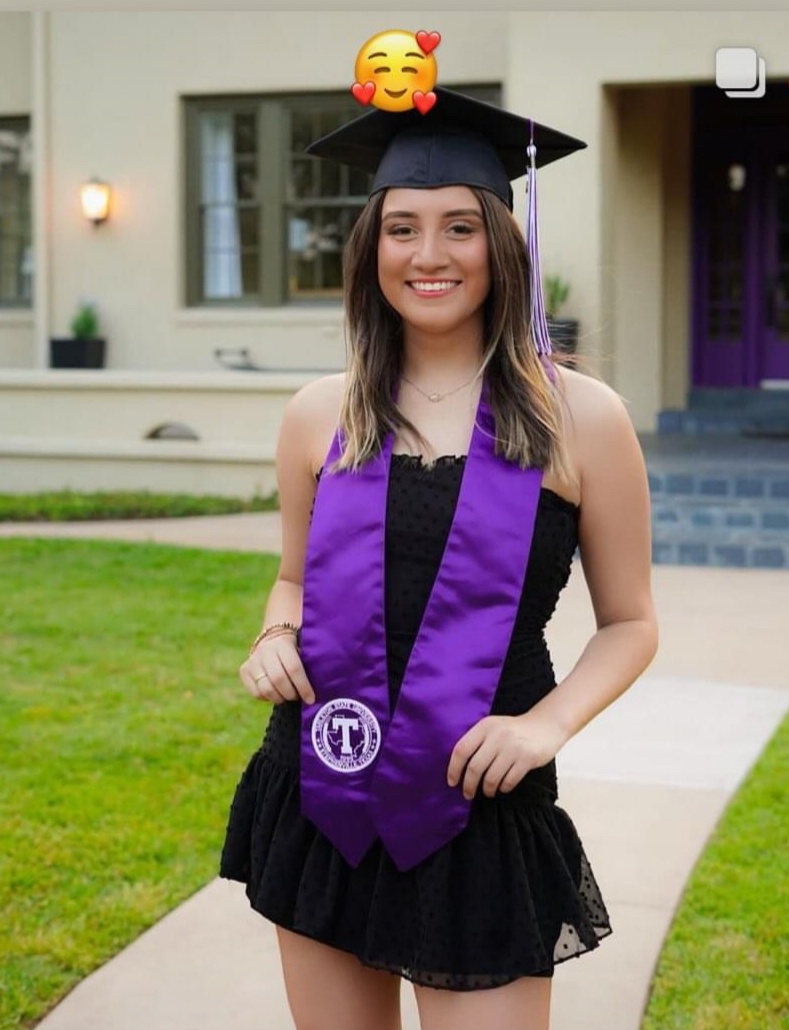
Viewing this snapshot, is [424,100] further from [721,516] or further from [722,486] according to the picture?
[722,486]

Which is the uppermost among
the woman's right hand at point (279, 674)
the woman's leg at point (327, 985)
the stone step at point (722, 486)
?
the woman's right hand at point (279, 674)

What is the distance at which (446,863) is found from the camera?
2119mm

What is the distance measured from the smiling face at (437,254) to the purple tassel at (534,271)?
0.28ft

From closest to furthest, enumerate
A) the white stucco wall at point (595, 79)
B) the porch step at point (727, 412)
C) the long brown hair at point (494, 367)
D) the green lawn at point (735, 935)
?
the long brown hair at point (494, 367) → the green lawn at point (735, 935) → the white stucco wall at point (595, 79) → the porch step at point (727, 412)

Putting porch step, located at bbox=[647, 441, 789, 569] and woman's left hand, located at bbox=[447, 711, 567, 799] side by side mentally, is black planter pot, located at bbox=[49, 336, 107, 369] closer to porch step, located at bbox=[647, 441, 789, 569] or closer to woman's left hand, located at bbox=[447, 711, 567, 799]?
porch step, located at bbox=[647, 441, 789, 569]

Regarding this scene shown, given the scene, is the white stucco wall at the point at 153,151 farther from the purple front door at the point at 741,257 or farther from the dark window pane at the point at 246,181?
the purple front door at the point at 741,257

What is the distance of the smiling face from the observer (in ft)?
7.12

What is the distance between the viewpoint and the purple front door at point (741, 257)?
1466cm

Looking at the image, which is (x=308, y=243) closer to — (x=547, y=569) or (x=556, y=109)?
(x=556, y=109)

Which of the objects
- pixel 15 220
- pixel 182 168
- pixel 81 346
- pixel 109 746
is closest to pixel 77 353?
pixel 81 346

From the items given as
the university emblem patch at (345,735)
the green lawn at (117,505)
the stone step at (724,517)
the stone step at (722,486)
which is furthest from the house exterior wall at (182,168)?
the university emblem patch at (345,735)

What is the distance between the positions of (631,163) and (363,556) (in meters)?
12.9

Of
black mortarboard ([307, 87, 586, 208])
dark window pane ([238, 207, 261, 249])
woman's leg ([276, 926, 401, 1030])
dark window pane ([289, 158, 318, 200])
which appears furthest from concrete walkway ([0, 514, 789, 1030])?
dark window pane ([238, 207, 261, 249])

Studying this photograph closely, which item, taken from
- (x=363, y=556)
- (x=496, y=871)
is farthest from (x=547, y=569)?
(x=496, y=871)
